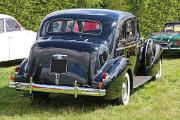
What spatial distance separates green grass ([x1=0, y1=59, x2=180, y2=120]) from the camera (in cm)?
736

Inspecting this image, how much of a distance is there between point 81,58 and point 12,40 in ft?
21.0

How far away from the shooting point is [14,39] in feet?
45.0

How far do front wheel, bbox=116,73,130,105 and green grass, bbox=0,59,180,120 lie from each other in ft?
0.34

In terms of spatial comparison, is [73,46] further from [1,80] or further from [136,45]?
[1,80]

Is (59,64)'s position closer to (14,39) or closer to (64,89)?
(64,89)

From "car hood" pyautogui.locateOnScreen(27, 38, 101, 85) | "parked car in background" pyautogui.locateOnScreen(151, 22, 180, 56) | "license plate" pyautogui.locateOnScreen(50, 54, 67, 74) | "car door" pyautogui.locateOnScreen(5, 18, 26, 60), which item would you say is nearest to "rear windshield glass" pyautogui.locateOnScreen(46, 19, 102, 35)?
"car hood" pyautogui.locateOnScreen(27, 38, 101, 85)

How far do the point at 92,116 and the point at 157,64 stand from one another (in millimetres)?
4054

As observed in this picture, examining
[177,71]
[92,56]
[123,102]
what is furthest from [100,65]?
[177,71]

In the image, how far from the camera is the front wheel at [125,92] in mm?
8133

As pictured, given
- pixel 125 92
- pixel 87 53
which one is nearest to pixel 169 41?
pixel 125 92

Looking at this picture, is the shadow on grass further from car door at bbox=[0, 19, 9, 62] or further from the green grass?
car door at bbox=[0, 19, 9, 62]

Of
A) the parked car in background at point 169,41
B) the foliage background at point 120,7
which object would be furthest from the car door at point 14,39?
the parked car in background at point 169,41

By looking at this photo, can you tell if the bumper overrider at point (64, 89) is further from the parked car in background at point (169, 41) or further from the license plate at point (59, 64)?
the parked car in background at point (169, 41)

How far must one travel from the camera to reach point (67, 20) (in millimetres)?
8680
